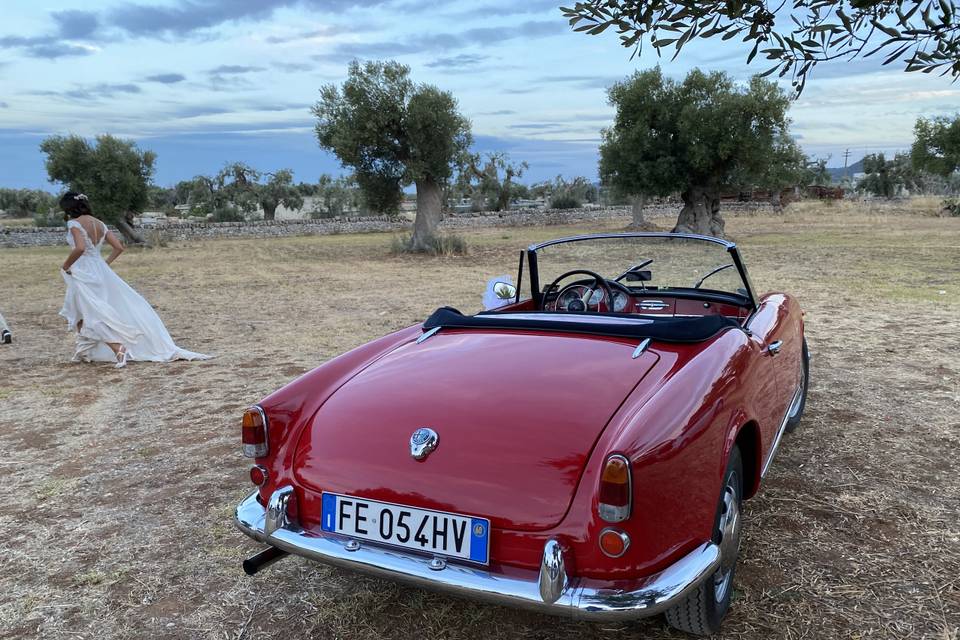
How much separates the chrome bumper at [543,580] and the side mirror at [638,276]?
94.6 inches

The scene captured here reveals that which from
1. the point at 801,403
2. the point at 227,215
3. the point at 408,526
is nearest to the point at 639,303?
the point at 801,403

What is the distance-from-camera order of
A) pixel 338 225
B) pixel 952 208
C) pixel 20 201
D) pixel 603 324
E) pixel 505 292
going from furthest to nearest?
pixel 20 201 → pixel 338 225 → pixel 952 208 → pixel 505 292 → pixel 603 324

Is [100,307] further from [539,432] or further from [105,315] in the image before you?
[539,432]

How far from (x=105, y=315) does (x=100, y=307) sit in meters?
0.09

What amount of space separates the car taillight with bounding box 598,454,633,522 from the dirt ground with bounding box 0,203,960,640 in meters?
0.72

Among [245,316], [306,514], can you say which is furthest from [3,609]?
[245,316]

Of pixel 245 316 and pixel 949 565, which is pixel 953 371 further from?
pixel 245 316

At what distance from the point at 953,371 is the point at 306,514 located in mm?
5643

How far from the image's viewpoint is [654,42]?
280 cm

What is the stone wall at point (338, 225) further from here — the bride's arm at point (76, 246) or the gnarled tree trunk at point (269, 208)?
the bride's arm at point (76, 246)

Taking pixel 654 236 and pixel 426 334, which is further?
pixel 654 236

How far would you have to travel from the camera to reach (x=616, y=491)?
1.91 metres

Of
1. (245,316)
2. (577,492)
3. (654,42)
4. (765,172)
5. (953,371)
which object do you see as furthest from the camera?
(765,172)

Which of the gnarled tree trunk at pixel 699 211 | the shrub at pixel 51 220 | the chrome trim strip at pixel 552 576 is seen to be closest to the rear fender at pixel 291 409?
the chrome trim strip at pixel 552 576
